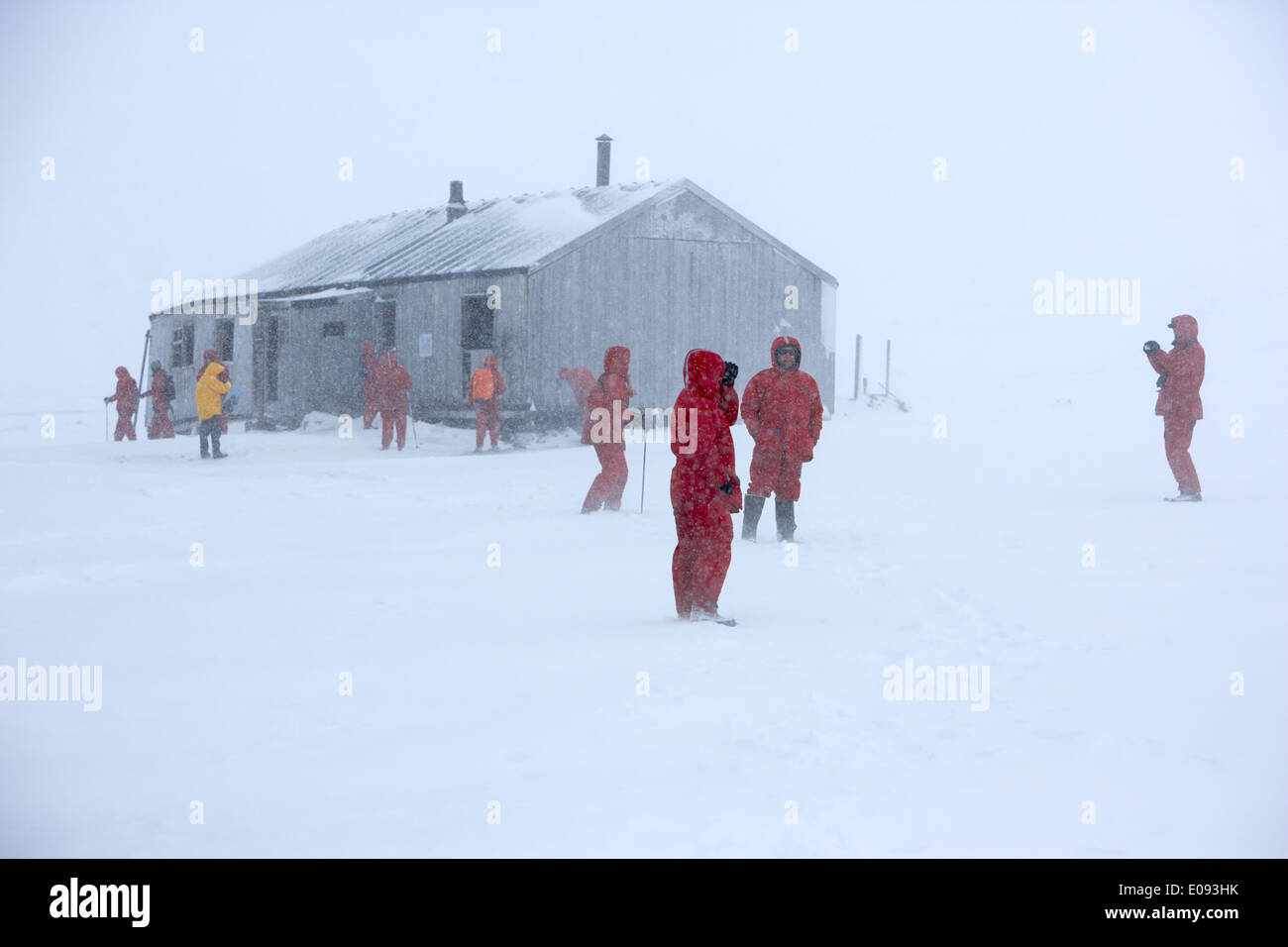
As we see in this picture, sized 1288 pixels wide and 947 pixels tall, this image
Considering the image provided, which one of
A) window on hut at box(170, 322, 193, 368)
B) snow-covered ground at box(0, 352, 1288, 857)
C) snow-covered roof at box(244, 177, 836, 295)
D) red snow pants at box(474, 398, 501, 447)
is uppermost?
snow-covered roof at box(244, 177, 836, 295)

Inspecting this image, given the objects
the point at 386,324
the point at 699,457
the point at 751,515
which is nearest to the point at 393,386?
the point at 386,324

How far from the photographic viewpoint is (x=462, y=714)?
524cm

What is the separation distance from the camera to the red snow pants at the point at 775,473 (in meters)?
10.1

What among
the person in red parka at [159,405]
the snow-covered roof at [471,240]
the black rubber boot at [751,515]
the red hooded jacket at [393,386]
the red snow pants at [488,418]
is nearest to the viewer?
the black rubber boot at [751,515]

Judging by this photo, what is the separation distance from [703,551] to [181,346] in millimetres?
26814

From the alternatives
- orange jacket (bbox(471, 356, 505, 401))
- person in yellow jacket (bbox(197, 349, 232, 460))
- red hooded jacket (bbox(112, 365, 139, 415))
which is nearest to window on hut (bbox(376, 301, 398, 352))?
red hooded jacket (bbox(112, 365, 139, 415))

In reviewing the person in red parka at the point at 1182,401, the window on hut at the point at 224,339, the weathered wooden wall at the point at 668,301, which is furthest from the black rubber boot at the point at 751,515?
the window on hut at the point at 224,339

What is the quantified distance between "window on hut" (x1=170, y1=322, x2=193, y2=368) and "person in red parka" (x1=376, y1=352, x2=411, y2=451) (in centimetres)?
1169

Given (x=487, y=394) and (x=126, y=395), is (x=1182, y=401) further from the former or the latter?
(x=126, y=395)

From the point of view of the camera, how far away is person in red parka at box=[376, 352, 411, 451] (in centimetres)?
1995

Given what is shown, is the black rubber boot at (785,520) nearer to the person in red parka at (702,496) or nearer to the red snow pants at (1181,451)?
the person in red parka at (702,496)

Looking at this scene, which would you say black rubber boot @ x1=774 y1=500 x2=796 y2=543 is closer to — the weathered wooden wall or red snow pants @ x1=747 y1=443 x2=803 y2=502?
red snow pants @ x1=747 y1=443 x2=803 y2=502

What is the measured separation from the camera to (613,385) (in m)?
11.3
